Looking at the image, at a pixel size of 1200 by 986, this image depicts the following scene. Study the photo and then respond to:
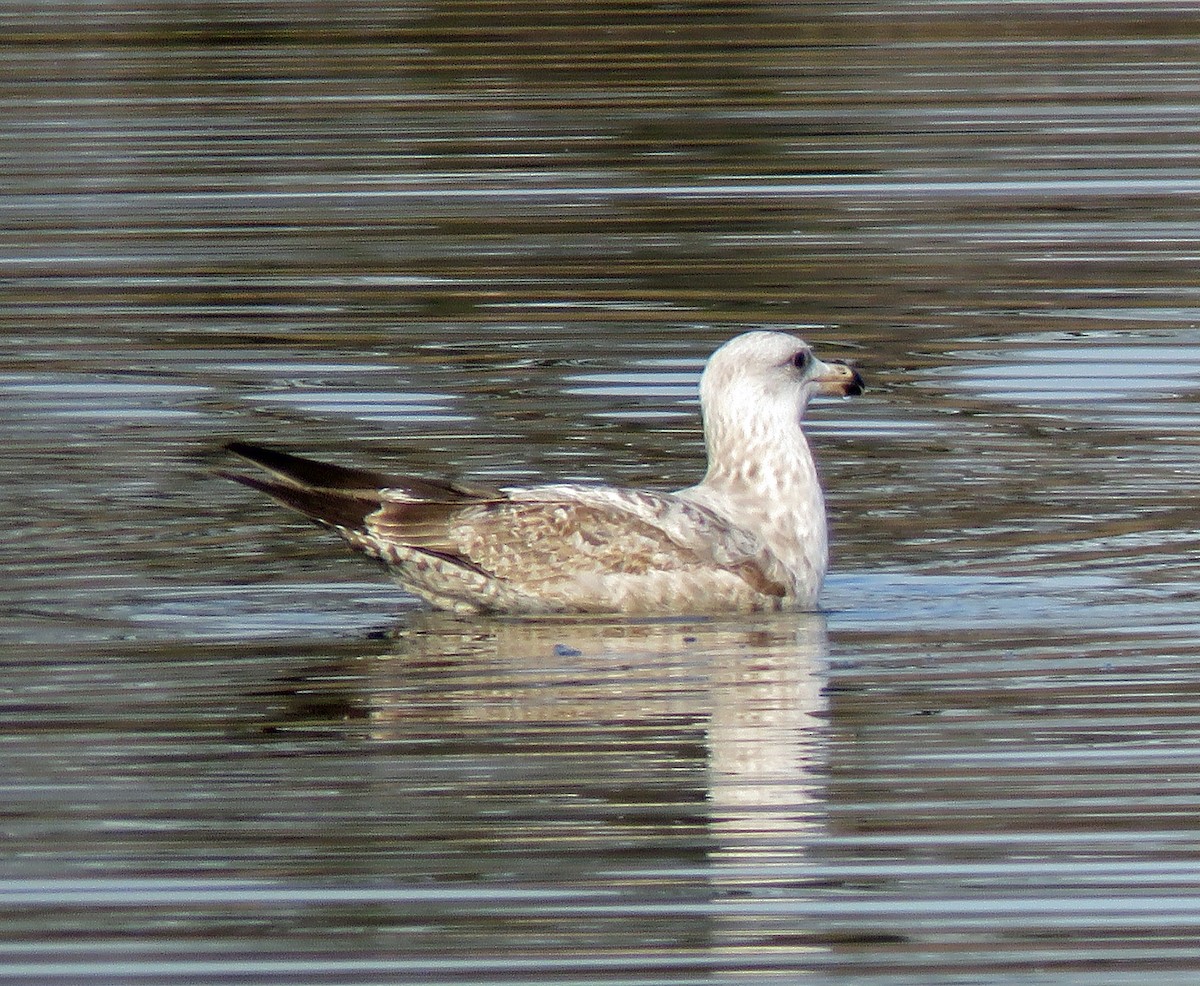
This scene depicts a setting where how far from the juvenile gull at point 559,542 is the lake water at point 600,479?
131 mm

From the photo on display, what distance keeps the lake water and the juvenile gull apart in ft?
0.43

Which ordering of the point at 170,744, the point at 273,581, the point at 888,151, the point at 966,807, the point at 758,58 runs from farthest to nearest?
1. the point at 758,58
2. the point at 888,151
3. the point at 273,581
4. the point at 170,744
5. the point at 966,807

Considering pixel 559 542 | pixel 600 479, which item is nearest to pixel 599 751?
pixel 559 542

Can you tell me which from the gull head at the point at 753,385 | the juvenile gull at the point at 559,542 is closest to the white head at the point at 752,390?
the gull head at the point at 753,385

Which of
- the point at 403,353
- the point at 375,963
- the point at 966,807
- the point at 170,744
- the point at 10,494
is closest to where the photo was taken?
the point at 375,963

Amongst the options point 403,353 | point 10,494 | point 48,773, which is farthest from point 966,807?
point 403,353

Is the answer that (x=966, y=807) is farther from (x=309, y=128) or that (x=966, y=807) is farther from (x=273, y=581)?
(x=309, y=128)

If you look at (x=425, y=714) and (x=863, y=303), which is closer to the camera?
(x=425, y=714)

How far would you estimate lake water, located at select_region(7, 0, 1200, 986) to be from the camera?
23.1ft

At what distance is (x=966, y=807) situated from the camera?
7.64 meters

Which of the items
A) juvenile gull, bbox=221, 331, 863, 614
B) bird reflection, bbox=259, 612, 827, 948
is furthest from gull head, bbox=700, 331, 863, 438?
bird reflection, bbox=259, 612, 827, 948

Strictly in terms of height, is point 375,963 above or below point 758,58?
below

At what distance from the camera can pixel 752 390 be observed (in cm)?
1038

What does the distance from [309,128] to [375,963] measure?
13709 mm
